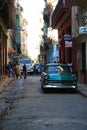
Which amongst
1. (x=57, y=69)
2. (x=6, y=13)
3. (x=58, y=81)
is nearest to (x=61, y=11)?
(x=6, y=13)

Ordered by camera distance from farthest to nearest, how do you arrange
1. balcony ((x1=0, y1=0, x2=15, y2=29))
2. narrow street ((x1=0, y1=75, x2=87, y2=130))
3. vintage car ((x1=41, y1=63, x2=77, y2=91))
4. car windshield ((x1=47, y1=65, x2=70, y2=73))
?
1. balcony ((x1=0, y1=0, x2=15, y2=29))
2. car windshield ((x1=47, y1=65, x2=70, y2=73))
3. vintage car ((x1=41, y1=63, x2=77, y2=91))
4. narrow street ((x1=0, y1=75, x2=87, y2=130))

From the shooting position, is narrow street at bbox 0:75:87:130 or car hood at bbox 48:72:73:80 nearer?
narrow street at bbox 0:75:87:130

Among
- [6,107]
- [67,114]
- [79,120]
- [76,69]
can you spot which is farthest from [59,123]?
[76,69]

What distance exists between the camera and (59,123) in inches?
507

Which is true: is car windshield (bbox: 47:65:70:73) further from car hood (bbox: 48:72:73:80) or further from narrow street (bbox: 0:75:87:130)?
narrow street (bbox: 0:75:87:130)

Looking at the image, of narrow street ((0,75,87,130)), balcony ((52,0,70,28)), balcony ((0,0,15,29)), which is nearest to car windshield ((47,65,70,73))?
narrow street ((0,75,87,130))

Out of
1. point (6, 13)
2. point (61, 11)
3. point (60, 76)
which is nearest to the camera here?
point (60, 76)

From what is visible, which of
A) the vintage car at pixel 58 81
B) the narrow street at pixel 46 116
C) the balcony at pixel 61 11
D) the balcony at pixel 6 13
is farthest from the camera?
the balcony at pixel 6 13

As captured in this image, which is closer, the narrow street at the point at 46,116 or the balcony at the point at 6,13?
the narrow street at the point at 46,116

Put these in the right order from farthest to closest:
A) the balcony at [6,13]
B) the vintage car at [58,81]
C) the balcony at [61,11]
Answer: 1. the balcony at [6,13]
2. the balcony at [61,11]
3. the vintage car at [58,81]

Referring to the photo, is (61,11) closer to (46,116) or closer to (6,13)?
(6,13)

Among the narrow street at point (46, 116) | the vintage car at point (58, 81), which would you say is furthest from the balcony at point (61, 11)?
the narrow street at point (46, 116)

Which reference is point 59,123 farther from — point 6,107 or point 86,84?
point 86,84

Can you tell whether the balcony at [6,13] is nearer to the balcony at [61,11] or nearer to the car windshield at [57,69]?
the balcony at [61,11]
